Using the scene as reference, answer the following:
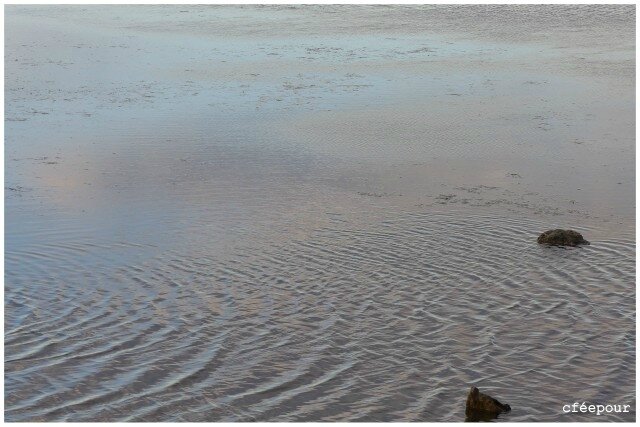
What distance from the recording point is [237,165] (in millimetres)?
19172

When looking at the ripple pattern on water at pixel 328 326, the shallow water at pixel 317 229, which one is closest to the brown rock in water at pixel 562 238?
the ripple pattern on water at pixel 328 326

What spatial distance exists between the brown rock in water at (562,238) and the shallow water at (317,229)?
1.13 feet

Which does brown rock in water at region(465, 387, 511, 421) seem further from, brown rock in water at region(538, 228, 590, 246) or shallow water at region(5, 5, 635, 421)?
brown rock in water at region(538, 228, 590, 246)

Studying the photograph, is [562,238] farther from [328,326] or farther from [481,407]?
[481,407]

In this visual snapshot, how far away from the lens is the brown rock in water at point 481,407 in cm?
958

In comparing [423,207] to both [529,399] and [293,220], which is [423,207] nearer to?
[293,220]

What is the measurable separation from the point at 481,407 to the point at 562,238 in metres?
5.76

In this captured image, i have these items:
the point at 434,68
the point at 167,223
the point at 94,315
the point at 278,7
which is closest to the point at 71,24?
the point at 278,7

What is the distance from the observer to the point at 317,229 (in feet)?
51.5

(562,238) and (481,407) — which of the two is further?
(562,238)

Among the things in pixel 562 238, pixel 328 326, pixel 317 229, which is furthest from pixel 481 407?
pixel 317 229

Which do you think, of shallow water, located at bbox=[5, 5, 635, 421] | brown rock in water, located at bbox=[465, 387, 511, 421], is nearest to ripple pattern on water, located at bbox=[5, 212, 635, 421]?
shallow water, located at bbox=[5, 5, 635, 421]

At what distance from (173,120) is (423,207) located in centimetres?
775

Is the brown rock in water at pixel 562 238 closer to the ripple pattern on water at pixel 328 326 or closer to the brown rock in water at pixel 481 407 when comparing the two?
the ripple pattern on water at pixel 328 326
